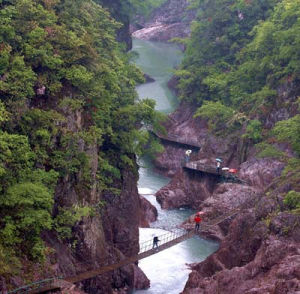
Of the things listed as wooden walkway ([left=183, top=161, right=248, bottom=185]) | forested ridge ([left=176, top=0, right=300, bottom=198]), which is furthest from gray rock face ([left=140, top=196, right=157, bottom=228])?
forested ridge ([left=176, top=0, right=300, bottom=198])

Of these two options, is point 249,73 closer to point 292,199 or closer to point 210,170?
point 210,170

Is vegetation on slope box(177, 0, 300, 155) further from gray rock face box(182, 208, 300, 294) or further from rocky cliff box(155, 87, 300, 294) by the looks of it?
gray rock face box(182, 208, 300, 294)

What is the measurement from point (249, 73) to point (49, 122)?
98.6 ft

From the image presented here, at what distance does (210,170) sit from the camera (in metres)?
47.2

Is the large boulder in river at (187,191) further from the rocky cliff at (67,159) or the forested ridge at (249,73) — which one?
the rocky cliff at (67,159)

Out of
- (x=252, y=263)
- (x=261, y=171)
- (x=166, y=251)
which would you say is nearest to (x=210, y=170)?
(x=261, y=171)

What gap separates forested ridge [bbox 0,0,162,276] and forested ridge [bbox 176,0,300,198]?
10206 millimetres

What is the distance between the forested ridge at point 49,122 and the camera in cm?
2461

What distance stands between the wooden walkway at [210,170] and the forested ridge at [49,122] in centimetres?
1180

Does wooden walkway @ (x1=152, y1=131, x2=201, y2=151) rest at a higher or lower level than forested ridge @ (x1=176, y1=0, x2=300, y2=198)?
lower

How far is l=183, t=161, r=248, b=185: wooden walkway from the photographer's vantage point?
149 ft

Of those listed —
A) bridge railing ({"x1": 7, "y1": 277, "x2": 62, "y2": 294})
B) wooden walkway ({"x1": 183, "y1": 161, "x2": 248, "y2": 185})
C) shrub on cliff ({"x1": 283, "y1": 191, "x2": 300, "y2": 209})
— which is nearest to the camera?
bridge railing ({"x1": 7, "y1": 277, "x2": 62, "y2": 294})

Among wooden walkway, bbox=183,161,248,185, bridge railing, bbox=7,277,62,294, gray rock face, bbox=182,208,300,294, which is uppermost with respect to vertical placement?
wooden walkway, bbox=183,161,248,185

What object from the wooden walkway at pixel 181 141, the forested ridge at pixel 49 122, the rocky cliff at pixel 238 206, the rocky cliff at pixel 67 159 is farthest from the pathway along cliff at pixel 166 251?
the forested ridge at pixel 49 122
